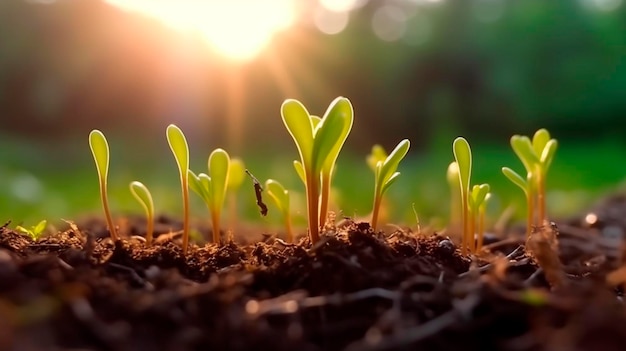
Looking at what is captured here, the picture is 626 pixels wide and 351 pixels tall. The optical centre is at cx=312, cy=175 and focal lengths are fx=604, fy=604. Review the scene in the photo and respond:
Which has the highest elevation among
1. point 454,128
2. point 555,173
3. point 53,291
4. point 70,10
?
point 70,10

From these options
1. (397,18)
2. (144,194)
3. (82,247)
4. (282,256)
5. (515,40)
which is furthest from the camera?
(397,18)

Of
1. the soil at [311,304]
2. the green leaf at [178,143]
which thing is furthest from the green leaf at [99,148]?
the soil at [311,304]

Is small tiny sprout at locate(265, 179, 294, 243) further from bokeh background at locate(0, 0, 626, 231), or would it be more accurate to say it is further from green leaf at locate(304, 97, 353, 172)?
bokeh background at locate(0, 0, 626, 231)

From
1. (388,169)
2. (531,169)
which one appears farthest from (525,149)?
(388,169)

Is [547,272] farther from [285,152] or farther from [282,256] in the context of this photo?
[285,152]

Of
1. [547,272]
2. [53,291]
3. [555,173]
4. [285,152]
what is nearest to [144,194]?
[53,291]

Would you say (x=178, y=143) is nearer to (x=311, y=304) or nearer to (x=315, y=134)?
(x=315, y=134)
